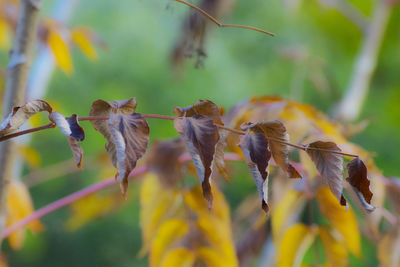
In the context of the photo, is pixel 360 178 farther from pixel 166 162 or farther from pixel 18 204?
pixel 18 204

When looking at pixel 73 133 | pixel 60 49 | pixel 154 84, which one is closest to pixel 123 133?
pixel 73 133

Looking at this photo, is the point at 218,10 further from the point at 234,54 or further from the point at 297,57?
the point at 234,54

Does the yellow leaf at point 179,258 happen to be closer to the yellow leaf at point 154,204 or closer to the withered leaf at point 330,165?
the yellow leaf at point 154,204

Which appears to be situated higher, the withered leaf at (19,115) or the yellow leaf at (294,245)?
the withered leaf at (19,115)

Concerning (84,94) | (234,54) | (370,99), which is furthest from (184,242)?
(234,54)

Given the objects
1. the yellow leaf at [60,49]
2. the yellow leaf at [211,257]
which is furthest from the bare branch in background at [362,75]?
the yellow leaf at [211,257]

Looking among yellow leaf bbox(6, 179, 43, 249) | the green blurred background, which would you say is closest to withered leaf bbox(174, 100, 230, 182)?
yellow leaf bbox(6, 179, 43, 249)
